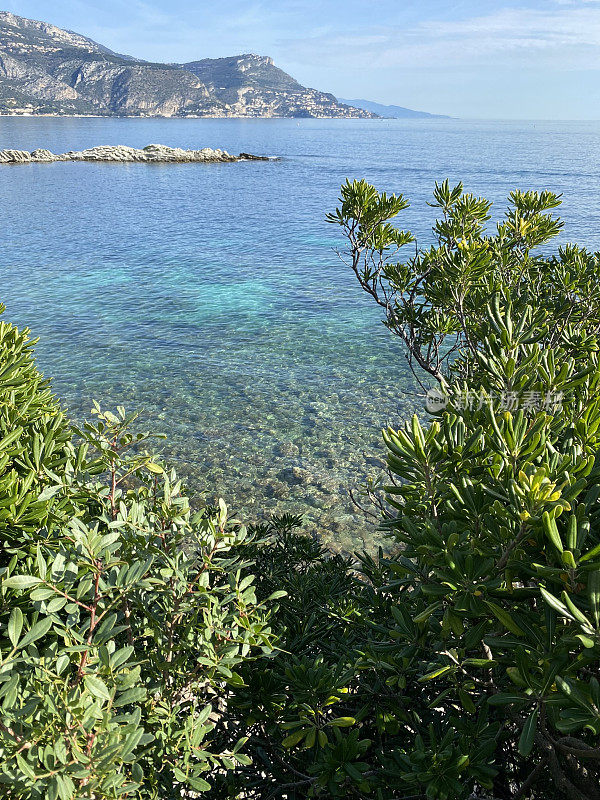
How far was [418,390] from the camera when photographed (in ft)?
52.4

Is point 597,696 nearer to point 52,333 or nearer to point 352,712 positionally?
point 352,712

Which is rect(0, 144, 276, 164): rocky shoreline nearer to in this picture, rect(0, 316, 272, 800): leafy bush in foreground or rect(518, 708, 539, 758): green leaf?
rect(0, 316, 272, 800): leafy bush in foreground

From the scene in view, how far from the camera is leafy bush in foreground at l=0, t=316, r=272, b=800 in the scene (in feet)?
6.53

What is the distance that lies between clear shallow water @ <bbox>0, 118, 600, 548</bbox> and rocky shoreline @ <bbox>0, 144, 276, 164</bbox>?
81.8 feet

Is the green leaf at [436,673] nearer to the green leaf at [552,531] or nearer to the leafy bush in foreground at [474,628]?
the leafy bush in foreground at [474,628]

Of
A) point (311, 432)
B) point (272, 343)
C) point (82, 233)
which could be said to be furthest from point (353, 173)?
point (311, 432)

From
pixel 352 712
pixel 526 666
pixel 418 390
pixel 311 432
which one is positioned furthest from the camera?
pixel 418 390

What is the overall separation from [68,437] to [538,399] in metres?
3.02

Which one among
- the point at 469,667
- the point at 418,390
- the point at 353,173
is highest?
the point at 353,173

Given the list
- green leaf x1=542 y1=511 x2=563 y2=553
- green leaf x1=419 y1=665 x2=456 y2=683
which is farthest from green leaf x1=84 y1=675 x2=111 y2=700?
green leaf x1=542 y1=511 x2=563 y2=553

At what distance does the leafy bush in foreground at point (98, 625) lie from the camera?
1991 millimetres

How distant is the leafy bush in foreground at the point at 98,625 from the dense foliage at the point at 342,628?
1 cm

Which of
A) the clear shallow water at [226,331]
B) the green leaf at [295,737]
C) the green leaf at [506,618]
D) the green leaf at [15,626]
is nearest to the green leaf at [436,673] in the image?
the green leaf at [506,618]

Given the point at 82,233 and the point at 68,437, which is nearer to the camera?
the point at 68,437
